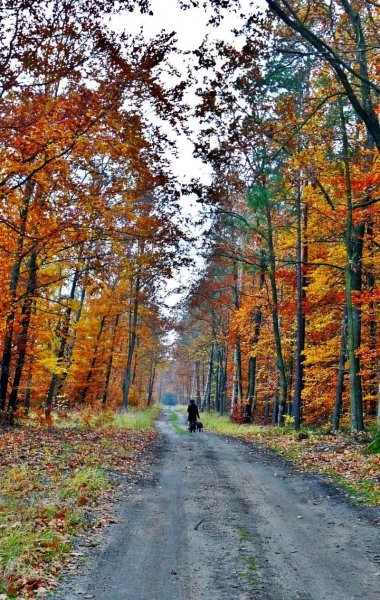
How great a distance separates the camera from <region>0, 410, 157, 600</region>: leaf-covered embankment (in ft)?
17.1

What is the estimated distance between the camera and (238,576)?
525 centimetres

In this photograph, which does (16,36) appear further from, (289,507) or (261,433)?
(261,433)

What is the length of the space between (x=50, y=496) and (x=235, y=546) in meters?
3.25

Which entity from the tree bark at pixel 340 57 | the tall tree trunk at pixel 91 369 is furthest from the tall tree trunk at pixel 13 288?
the tall tree trunk at pixel 91 369

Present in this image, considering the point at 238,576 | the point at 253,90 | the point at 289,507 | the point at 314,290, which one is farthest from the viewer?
the point at 314,290

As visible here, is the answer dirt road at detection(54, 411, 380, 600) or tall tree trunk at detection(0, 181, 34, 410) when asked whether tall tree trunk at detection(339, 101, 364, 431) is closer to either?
dirt road at detection(54, 411, 380, 600)

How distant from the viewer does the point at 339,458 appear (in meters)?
12.7

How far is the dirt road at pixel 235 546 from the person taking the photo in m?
4.93

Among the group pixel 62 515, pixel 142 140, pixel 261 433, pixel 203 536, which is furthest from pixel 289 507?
pixel 261 433

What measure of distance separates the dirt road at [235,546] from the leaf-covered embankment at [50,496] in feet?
1.19

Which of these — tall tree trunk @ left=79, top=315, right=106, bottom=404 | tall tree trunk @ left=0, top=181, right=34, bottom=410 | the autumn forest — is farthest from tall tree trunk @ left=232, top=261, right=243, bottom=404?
tall tree trunk @ left=0, top=181, right=34, bottom=410

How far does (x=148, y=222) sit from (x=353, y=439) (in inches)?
360

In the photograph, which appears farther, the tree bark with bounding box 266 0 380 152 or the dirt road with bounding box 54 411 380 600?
the tree bark with bounding box 266 0 380 152

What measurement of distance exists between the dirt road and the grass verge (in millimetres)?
535
